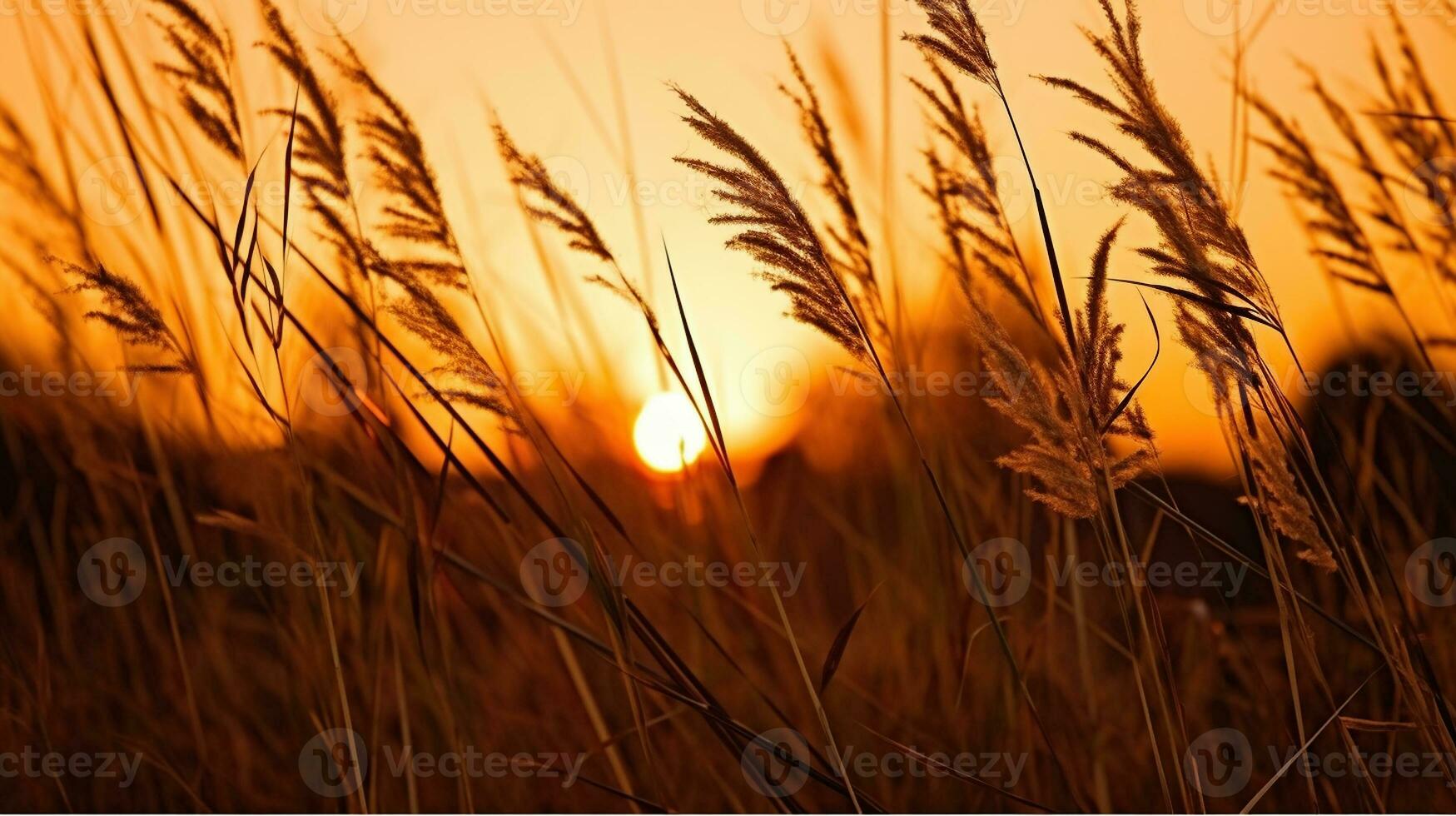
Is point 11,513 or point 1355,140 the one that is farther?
point 11,513

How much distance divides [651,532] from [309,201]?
92 cm

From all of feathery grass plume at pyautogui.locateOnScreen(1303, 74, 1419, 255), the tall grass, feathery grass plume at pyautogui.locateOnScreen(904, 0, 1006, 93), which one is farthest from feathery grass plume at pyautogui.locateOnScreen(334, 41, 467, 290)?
feathery grass plume at pyautogui.locateOnScreen(1303, 74, 1419, 255)

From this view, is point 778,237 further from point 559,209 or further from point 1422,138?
point 1422,138

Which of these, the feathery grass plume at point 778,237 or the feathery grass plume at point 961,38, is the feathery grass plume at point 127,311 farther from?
the feathery grass plume at point 961,38

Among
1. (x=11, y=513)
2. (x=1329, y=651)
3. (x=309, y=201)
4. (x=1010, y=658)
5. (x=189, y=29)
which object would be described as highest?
(x=189, y=29)

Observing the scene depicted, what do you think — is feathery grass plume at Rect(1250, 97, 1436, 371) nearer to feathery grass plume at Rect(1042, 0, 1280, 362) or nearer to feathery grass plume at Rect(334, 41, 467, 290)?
feathery grass plume at Rect(1042, 0, 1280, 362)

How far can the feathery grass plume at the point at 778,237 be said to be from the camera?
0.99 m

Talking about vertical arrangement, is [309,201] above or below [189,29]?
below

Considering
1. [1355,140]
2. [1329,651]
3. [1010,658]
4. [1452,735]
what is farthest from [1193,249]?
[1329,651]

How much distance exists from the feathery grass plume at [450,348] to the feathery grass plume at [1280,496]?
907mm

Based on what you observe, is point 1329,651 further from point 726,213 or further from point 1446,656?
point 726,213

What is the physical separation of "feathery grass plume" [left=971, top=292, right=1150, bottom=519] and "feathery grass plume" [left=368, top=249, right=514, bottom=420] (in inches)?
22.4

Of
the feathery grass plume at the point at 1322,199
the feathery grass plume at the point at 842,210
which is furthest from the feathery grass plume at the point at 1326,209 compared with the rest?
the feathery grass plume at the point at 842,210

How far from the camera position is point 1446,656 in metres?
1.62
